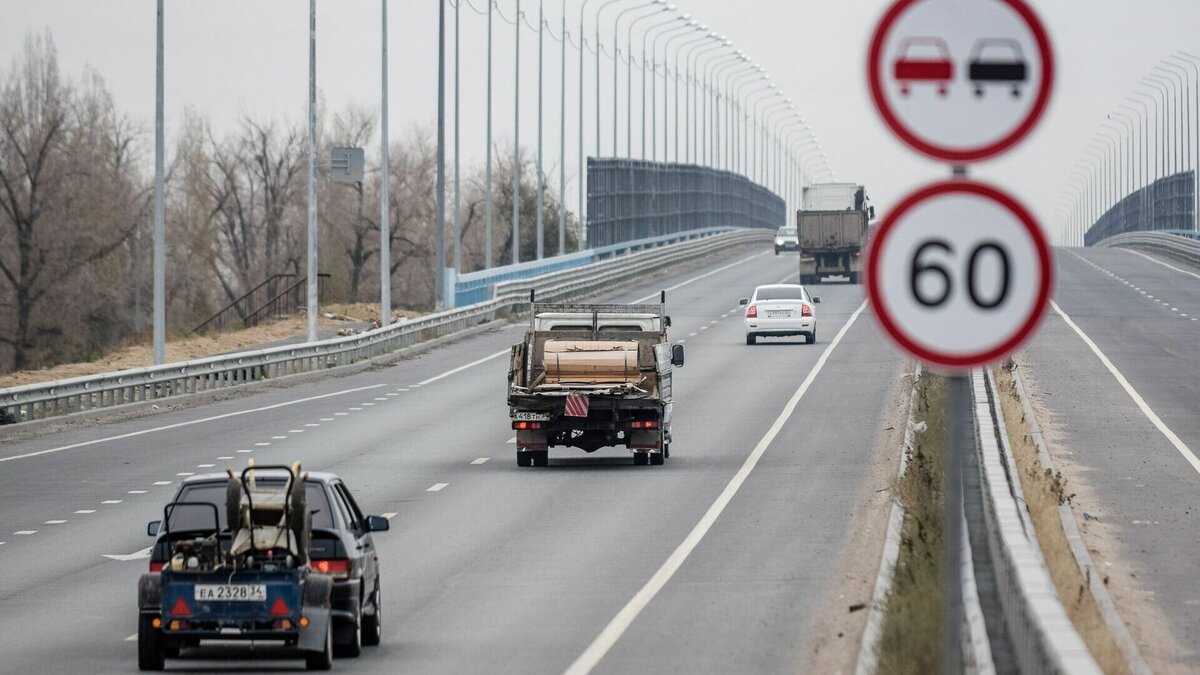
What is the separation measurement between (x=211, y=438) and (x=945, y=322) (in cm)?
2809

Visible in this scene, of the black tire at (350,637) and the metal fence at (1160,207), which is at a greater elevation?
the metal fence at (1160,207)

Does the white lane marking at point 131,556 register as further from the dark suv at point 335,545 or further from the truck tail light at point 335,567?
the truck tail light at point 335,567

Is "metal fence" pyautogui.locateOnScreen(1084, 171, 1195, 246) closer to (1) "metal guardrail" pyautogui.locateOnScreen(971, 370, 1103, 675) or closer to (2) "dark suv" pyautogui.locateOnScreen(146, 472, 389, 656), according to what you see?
(1) "metal guardrail" pyautogui.locateOnScreen(971, 370, 1103, 675)

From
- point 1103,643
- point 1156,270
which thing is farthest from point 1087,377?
point 1156,270

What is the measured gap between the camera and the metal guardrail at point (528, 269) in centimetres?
6462

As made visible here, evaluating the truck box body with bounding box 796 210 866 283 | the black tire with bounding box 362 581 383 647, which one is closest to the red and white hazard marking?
the black tire with bounding box 362 581 383 647

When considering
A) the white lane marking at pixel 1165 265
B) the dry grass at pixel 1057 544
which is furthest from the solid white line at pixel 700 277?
the dry grass at pixel 1057 544

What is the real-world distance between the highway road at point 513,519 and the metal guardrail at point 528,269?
17915 millimetres

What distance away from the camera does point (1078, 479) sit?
1119 inches

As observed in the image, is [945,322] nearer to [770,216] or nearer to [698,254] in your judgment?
[698,254]

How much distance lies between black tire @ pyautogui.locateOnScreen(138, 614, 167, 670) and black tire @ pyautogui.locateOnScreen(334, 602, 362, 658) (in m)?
1.22

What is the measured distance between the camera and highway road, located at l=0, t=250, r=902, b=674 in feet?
52.3

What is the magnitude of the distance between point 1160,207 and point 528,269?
84.3 metres

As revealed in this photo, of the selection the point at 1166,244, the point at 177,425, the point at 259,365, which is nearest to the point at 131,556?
the point at 177,425
